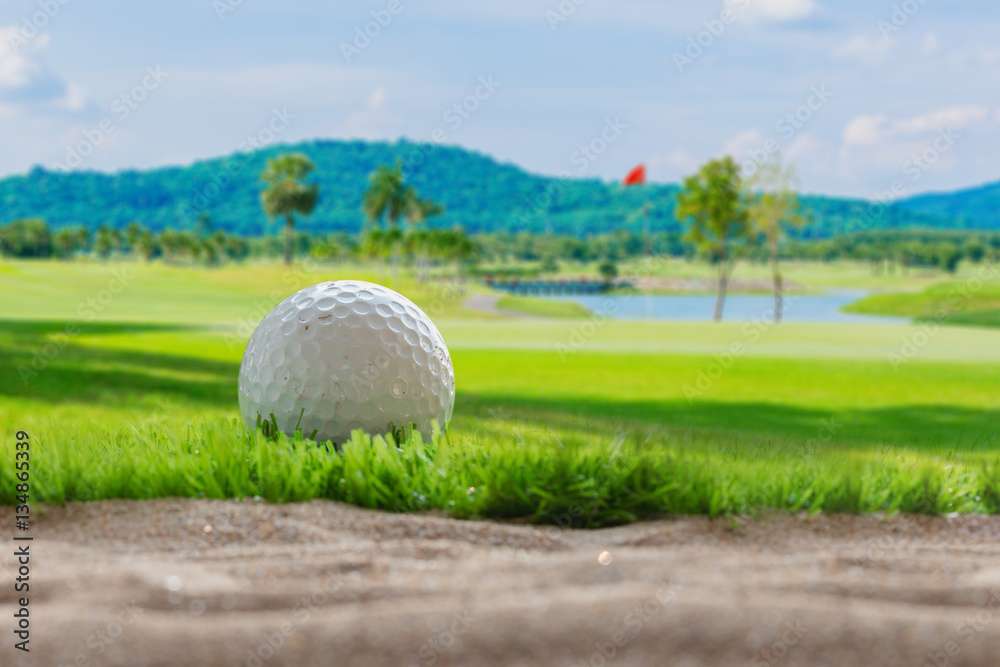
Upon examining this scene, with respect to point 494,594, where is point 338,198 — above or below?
above

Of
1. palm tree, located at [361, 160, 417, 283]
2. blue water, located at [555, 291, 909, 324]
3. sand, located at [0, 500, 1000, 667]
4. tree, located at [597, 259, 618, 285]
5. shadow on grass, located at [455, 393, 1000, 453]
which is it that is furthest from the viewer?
tree, located at [597, 259, 618, 285]

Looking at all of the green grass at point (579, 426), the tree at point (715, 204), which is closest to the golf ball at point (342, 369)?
the green grass at point (579, 426)

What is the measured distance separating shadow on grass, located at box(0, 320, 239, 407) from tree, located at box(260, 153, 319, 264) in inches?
2925

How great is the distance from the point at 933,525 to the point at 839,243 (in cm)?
12911

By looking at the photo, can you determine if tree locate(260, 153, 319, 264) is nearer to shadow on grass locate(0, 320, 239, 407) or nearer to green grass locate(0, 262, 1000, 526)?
green grass locate(0, 262, 1000, 526)

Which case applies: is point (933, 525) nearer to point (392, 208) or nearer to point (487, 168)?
point (392, 208)

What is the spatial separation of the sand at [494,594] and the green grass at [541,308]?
2027 inches

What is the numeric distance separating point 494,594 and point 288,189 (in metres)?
92.5

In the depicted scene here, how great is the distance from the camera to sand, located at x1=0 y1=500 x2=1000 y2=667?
252cm

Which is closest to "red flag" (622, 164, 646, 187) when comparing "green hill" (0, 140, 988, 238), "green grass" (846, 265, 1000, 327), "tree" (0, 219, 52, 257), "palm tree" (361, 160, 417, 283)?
"green grass" (846, 265, 1000, 327)

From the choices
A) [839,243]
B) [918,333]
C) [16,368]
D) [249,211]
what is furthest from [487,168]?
[16,368]

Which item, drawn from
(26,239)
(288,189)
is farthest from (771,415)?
(26,239)

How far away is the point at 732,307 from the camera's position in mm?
79125
